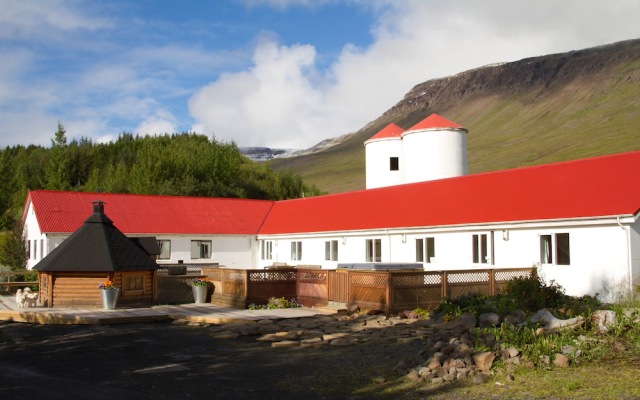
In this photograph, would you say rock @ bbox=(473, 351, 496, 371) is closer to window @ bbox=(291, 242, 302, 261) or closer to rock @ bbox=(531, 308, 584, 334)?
rock @ bbox=(531, 308, 584, 334)

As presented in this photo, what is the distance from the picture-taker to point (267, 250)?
42.8m

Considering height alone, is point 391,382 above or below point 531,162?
below

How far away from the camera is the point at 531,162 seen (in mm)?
132375

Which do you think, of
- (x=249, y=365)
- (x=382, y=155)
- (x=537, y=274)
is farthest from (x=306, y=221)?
(x=249, y=365)

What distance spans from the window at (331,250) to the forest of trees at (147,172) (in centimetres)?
2678

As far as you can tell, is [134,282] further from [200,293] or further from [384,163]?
[384,163]

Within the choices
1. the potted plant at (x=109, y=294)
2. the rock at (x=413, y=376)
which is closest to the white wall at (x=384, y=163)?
the potted plant at (x=109, y=294)

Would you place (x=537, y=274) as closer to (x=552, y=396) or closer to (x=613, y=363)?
(x=613, y=363)

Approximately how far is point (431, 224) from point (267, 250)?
1619 centimetres

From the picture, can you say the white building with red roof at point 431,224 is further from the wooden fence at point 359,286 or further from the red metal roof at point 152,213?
the wooden fence at point 359,286

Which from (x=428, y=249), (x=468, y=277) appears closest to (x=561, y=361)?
(x=468, y=277)

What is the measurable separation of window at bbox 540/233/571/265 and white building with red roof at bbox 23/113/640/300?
4cm

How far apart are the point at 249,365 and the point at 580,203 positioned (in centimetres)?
1560

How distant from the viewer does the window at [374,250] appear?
32.7m
